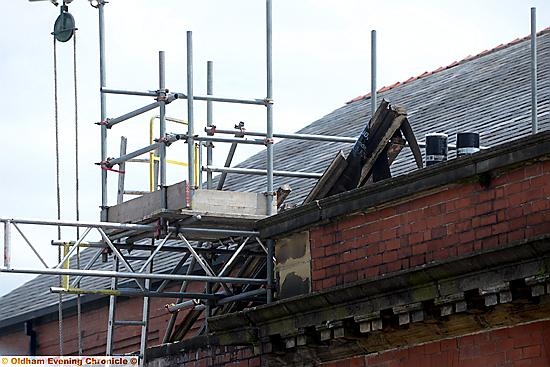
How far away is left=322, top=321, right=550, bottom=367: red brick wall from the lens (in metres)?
13.9

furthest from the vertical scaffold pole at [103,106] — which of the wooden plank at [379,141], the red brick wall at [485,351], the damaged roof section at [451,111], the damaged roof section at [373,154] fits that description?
the red brick wall at [485,351]

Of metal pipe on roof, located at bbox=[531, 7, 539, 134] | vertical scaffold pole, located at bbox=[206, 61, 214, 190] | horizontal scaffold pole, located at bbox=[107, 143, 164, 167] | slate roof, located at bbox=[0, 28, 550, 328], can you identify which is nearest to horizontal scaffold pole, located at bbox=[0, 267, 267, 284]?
horizontal scaffold pole, located at bbox=[107, 143, 164, 167]

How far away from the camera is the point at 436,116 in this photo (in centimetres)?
2200

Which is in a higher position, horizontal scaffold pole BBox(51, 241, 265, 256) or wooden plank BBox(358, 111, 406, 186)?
wooden plank BBox(358, 111, 406, 186)

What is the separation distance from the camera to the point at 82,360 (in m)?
18.3

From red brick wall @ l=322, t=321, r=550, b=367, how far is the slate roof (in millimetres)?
3203

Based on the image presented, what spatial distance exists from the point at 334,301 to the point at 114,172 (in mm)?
3545

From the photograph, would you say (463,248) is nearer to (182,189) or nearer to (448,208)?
(448,208)

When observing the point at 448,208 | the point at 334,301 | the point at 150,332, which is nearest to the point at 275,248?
the point at 334,301

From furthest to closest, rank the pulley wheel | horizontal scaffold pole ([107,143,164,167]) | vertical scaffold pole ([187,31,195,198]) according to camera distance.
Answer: the pulley wheel, horizontal scaffold pole ([107,143,164,167]), vertical scaffold pole ([187,31,195,198])

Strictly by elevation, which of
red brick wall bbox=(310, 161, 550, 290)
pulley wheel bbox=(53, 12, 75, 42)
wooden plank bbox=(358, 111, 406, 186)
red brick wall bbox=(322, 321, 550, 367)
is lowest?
red brick wall bbox=(322, 321, 550, 367)

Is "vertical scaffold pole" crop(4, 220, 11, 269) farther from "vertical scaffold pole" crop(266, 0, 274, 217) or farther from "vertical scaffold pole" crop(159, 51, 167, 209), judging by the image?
"vertical scaffold pole" crop(266, 0, 274, 217)

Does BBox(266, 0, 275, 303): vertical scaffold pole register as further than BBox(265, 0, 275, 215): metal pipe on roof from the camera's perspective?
No

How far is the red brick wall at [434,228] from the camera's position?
548 inches
